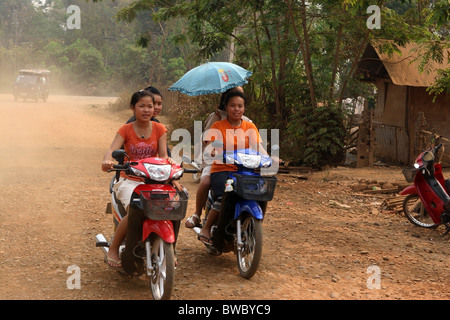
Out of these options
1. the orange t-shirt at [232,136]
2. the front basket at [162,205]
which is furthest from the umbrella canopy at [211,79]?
the front basket at [162,205]

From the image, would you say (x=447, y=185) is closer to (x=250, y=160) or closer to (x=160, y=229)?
(x=250, y=160)

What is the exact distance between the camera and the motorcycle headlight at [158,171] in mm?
4387

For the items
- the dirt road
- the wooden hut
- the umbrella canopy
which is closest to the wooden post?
the wooden hut

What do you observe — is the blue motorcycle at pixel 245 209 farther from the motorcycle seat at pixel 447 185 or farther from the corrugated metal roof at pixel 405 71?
the corrugated metal roof at pixel 405 71

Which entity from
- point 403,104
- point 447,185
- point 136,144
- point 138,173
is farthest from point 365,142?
point 138,173

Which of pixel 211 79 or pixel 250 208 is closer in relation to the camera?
pixel 250 208

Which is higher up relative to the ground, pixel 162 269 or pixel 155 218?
pixel 155 218

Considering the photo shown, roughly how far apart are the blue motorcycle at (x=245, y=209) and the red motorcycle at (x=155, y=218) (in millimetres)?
667

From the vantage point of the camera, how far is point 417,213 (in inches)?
312

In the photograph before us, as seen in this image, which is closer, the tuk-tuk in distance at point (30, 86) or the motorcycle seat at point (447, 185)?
the motorcycle seat at point (447, 185)

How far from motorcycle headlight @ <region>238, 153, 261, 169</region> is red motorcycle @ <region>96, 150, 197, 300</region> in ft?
2.29

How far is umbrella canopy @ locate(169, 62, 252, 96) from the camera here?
8.00 metres

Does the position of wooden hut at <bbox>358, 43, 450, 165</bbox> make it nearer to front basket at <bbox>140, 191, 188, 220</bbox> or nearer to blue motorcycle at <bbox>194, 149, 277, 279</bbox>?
blue motorcycle at <bbox>194, 149, 277, 279</bbox>

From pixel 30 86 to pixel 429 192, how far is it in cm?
2722
